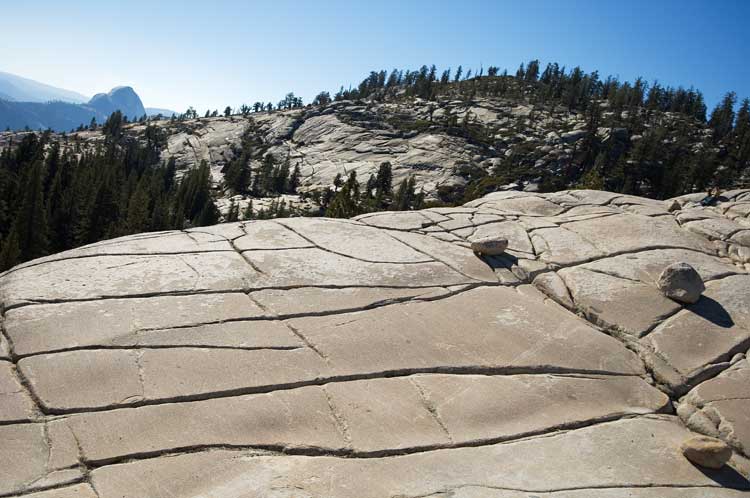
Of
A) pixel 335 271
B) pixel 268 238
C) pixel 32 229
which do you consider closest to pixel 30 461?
pixel 335 271

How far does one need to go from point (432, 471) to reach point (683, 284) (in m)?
6.93

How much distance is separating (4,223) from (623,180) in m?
100

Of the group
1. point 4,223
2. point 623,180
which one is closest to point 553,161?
point 623,180

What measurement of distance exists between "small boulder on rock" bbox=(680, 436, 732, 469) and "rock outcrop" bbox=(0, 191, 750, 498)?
0.44 ft

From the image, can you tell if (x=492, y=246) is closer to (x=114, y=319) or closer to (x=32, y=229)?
(x=114, y=319)

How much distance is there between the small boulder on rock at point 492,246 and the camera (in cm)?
1109

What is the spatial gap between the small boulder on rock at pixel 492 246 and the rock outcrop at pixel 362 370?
0.24 meters

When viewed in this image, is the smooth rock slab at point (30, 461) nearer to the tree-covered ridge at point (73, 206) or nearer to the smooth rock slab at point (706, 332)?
the smooth rock slab at point (706, 332)

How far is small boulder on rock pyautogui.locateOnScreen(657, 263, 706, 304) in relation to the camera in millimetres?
9289

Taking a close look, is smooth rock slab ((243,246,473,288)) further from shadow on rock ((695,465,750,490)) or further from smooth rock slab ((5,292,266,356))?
shadow on rock ((695,465,750,490))

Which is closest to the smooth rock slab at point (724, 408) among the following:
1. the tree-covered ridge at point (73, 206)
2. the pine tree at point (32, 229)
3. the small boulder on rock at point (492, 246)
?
the small boulder on rock at point (492, 246)

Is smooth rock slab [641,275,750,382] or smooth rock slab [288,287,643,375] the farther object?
smooth rock slab [641,275,750,382]

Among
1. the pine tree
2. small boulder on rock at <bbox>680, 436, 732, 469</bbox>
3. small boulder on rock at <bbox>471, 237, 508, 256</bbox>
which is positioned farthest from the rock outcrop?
the pine tree

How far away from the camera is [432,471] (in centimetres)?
539
